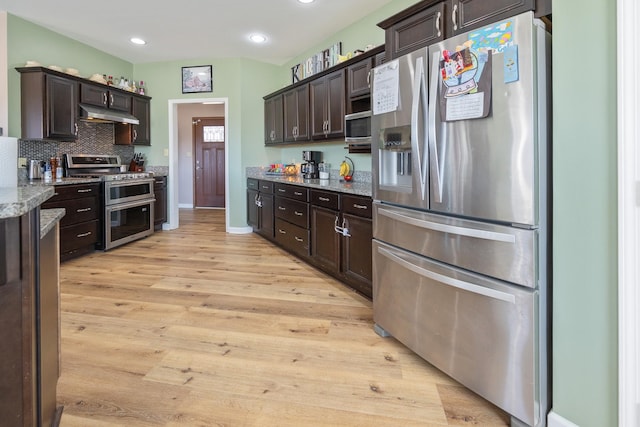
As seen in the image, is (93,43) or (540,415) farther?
(93,43)

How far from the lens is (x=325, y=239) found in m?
3.56

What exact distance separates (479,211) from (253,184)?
14.3ft

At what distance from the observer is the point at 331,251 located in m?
3.46

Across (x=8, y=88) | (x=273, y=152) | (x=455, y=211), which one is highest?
(x=8, y=88)

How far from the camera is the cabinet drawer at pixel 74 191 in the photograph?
3.92m

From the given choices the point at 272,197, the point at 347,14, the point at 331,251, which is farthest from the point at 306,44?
the point at 331,251

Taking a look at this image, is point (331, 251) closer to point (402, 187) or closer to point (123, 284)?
Result: point (402, 187)

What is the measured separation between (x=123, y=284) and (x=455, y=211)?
9.57ft

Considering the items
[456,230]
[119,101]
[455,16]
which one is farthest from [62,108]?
[456,230]

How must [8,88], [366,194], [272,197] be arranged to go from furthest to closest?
[272,197], [8,88], [366,194]

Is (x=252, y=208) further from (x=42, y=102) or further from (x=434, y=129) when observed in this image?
(x=434, y=129)

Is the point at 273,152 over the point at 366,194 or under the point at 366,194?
over

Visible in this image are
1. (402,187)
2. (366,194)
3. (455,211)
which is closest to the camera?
(455,211)

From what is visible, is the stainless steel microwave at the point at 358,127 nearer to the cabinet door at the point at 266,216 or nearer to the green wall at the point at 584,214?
the cabinet door at the point at 266,216
